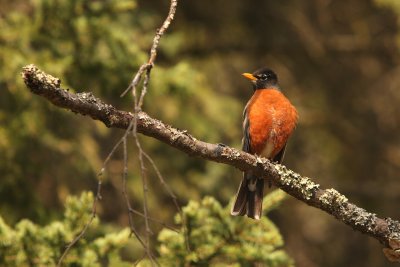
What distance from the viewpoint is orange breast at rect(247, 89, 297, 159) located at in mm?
5461

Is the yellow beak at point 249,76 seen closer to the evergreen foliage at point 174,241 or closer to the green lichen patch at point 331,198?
the evergreen foliage at point 174,241

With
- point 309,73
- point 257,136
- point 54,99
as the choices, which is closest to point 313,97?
point 309,73

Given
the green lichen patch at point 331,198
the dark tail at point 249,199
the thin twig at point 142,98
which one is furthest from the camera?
the dark tail at point 249,199

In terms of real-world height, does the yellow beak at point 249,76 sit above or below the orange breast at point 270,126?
above

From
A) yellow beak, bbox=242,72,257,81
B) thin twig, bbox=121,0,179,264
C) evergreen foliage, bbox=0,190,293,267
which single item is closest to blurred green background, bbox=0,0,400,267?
yellow beak, bbox=242,72,257,81

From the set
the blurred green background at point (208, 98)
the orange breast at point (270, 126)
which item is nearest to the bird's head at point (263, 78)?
the blurred green background at point (208, 98)

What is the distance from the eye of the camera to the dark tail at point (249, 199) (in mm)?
4570

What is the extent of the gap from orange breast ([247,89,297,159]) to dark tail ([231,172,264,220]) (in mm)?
291

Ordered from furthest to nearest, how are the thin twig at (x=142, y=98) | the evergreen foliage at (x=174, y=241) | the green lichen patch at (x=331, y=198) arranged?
the evergreen foliage at (x=174, y=241)
the green lichen patch at (x=331, y=198)
the thin twig at (x=142, y=98)

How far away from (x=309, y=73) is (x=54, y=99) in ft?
20.8

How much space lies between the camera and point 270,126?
5469 millimetres

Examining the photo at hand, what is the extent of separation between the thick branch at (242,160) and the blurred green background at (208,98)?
193cm

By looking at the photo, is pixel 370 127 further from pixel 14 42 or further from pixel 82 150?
pixel 14 42

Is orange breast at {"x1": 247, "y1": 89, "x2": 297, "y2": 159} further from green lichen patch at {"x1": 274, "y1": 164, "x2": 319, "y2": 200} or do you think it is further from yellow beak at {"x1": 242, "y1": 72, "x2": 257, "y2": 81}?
green lichen patch at {"x1": 274, "y1": 164, "x2": 319, "y2": 200}
